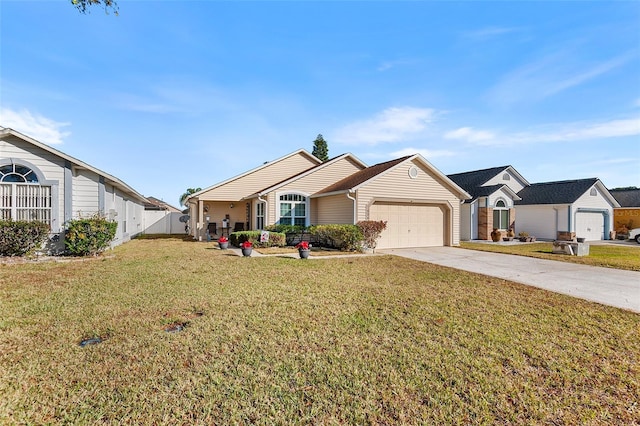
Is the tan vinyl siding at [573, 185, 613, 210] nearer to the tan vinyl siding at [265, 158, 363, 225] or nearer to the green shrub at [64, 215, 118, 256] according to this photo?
the tan vinyl siding at [265, 158, 363, 225]

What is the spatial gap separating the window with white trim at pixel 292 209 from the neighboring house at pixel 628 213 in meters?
27.3

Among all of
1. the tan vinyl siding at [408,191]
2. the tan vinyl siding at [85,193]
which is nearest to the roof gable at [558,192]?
the tan vinyl siding at [408,191]

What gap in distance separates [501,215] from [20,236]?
26215 millimetres

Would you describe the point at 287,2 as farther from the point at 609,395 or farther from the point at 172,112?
the point at 609,395

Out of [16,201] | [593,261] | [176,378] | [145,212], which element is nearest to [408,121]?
[593,261]

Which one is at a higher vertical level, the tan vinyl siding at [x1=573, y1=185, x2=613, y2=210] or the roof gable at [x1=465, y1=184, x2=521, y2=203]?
the roof gable at [x1=465, y1=184, x2=521, y2=203]

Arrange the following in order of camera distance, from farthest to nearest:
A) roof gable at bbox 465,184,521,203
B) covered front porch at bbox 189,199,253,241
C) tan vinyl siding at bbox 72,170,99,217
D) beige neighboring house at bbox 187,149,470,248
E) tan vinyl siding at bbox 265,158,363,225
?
roof gable at bbox 465,184,521,203
covered front porch at bbox 189,199,253,241
tan vinyl siding at bbox 265,158,363,225
beige neighboring house at bbox 187,149,470,248
tan vinyl siding at bbox 72,170,99,217

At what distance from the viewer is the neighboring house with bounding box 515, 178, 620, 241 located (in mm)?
21312

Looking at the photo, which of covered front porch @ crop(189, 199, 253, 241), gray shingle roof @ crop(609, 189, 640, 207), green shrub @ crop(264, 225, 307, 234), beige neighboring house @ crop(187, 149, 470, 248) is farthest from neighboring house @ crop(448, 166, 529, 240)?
covered front porch @ crop(189, 199, 253, 241)

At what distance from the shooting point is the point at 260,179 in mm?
19656

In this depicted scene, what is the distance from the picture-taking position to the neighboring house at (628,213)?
24.5 m

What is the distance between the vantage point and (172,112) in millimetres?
15102

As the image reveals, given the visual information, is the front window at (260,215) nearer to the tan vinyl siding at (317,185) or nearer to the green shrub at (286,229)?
the tan vinyl siding at (317,185)

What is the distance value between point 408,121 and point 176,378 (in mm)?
15334
